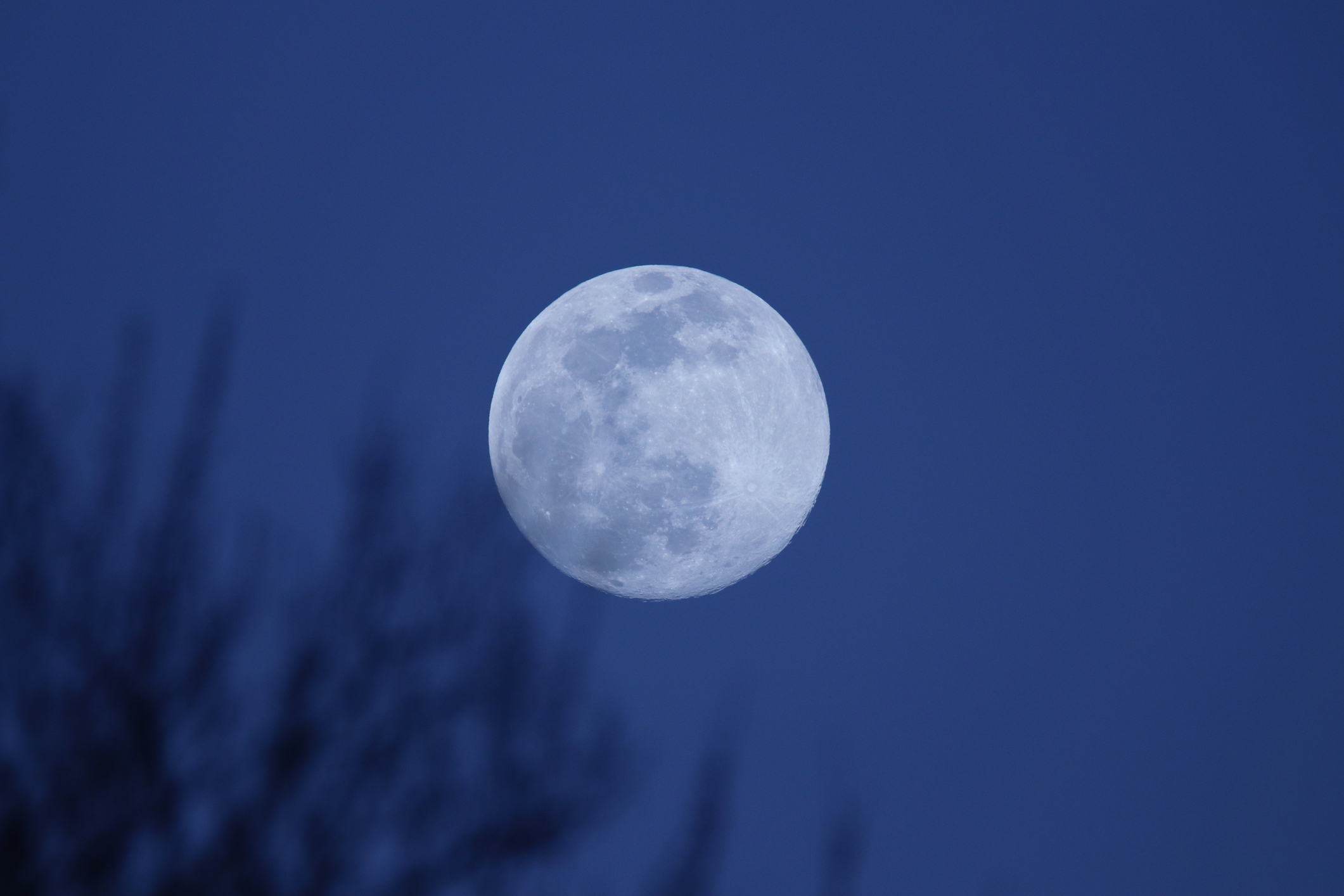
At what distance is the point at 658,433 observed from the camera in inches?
194

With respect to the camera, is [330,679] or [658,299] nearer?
[658,299]

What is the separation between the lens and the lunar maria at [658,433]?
497 centimetres

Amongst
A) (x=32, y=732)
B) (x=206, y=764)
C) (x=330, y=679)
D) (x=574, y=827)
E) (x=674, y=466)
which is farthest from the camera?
(x=574, y=827)

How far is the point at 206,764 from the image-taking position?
5.77m

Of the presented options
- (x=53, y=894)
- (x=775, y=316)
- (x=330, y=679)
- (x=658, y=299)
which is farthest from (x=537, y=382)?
(x=53, y=894)

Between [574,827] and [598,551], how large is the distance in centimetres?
271

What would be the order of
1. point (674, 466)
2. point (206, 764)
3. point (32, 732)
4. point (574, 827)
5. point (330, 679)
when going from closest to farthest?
1. point (674, 466)
2. point (32, 732)
3. point (206, 764)
4. point (330, 679)
5. point (574, 827)

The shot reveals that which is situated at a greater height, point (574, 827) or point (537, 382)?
point (537, 382)

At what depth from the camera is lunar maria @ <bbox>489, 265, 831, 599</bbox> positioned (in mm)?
4969

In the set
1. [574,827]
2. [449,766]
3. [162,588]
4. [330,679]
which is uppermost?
[162,588]

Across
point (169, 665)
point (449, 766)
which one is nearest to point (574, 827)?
point (449, 766)

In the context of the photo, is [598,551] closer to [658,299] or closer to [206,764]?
[658,299]

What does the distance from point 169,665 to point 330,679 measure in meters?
1.00

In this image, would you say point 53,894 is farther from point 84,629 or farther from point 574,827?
point 574,827
